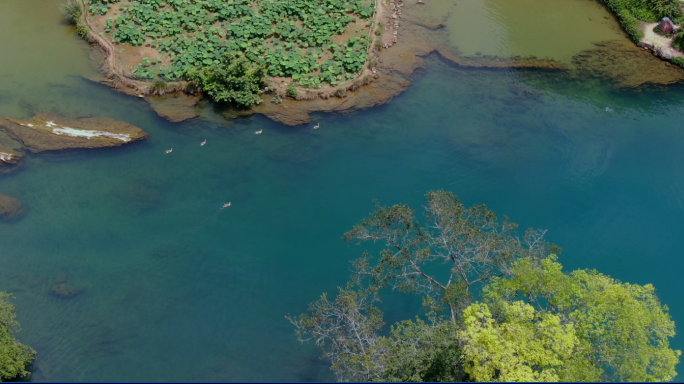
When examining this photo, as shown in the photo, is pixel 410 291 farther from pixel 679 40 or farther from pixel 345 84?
pixel 679 40

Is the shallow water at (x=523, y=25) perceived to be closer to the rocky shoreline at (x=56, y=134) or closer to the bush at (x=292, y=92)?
the bush at (x=292, y=92)

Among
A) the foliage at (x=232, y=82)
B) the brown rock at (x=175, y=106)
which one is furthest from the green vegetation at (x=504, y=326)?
the brown rock at (x=175, y=106)

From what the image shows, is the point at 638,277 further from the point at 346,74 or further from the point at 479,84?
the point at 346,74

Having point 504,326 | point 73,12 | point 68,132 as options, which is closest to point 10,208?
point 68,132

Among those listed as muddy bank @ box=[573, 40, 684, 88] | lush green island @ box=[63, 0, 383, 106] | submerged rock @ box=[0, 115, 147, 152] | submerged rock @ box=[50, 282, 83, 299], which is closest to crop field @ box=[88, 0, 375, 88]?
lush green island @ box=[63, 0, 383, 106]

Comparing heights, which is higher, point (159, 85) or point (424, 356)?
point (159, 85)

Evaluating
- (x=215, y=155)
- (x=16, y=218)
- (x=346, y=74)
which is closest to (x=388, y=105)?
(x=346, y=74)

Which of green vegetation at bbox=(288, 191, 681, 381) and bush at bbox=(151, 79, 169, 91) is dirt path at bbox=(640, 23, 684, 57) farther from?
bush at bbox=(151, 79, 169, 91)
